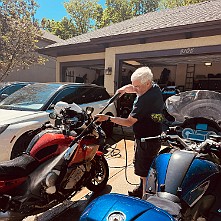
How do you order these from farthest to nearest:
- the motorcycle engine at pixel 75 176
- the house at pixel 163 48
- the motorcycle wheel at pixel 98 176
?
the house at pixel 163 48 < the motorcycle wheel at pixel 98 176 < the motorcycle engine at pixel 75 176

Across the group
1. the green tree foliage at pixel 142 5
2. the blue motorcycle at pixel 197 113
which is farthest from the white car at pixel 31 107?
the green tree foliage at pixel 142 5

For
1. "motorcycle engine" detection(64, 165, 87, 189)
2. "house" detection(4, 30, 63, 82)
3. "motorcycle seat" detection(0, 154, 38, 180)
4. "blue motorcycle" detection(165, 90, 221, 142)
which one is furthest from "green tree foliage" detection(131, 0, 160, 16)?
"motorcycle seat" detection(0, 154, 38, 180)

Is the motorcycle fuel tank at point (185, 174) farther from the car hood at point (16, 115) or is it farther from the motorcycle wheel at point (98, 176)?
the car hood at point (16, 115)

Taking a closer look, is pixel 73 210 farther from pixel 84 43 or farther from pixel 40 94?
pixel 84 43

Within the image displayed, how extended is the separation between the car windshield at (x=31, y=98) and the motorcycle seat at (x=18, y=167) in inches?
87.4

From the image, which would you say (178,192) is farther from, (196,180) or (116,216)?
(116,216)

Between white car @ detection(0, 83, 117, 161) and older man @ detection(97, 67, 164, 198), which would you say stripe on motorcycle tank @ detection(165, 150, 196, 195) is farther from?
white car @ detection(0, 83, 117, 161)

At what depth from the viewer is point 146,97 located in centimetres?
256

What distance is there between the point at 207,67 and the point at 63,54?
830 cm

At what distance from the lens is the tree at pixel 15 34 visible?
11.8m

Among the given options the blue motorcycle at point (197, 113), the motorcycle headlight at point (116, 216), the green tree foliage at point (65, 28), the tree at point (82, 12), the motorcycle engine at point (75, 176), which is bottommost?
the motorcycle engine at point (75, 176)

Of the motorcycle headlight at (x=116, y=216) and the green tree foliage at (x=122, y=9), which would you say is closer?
the motorcycle headlight at (x=116, y=216)

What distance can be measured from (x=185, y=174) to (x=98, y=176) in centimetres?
189

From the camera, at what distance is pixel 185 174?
1655 mm
